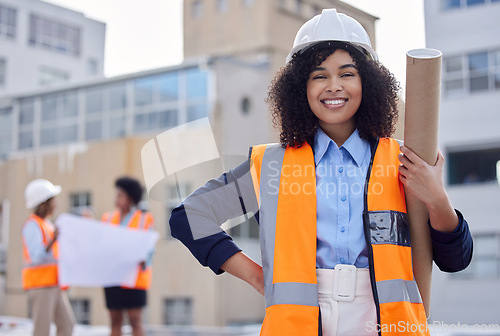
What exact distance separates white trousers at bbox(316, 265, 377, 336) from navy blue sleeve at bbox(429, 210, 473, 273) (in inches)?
8.1

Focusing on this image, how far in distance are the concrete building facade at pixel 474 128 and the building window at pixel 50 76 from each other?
19.7 m

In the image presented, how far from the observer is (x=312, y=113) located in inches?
79.4

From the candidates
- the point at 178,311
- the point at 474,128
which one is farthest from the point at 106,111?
the point at 474,128

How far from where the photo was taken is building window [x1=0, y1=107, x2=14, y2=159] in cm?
2214

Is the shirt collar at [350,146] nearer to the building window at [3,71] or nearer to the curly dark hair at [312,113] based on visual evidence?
the curly dark hair at [312,113]

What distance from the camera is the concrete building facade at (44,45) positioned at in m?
29.5

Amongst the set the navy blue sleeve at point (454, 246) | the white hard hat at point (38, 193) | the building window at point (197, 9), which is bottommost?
the navy blue sleeve at point (454, 246)

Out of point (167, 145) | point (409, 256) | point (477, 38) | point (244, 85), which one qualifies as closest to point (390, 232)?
point (409, 256)

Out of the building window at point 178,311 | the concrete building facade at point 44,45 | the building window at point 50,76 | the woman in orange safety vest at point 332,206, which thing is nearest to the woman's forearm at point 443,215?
the woman in orange safety vest at point 332,206

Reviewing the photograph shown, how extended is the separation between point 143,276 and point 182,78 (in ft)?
39.2

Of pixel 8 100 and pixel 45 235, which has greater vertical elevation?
pixel 8 100

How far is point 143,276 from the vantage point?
5.95 m

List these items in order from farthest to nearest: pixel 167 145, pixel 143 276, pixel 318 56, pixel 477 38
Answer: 1. pixel 477 38
2. pixel 143 276
3. pixel 167 145
4. pixel 318 56

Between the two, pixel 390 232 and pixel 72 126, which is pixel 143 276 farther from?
pixel 72 126
